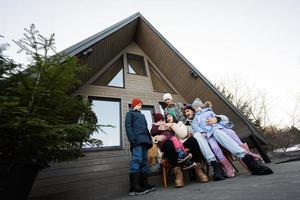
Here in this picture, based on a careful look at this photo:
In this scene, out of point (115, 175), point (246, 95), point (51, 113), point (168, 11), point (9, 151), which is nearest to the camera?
point (9, 151)

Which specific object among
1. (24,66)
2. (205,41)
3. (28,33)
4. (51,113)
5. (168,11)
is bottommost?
(51,113)

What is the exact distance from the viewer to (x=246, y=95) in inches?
766

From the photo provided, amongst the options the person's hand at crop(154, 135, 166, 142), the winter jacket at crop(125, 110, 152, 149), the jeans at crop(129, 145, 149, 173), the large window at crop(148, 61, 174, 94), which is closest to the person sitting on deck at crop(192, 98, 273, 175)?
the person's hand at crop(154, 135, 166, 142)

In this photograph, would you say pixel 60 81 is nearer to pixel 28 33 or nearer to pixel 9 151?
pixel 28 33

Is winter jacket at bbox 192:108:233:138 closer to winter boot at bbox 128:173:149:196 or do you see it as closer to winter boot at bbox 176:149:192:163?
winter boot at bbox 176:149:192:163

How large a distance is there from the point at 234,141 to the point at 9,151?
9.85ft

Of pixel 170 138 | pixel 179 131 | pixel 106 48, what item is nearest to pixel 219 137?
pixel 179 131

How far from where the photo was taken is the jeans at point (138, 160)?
3.23 m

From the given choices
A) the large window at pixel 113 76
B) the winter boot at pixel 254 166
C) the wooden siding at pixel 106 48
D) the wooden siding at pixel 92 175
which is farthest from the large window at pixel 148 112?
the winter boot at pixel 254 166

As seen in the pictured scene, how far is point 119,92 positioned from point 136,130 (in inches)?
103

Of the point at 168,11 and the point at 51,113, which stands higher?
the point at 168,11

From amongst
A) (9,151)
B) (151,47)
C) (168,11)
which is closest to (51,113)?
(9,151)

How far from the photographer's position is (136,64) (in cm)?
704

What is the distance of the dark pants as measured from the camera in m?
3.24
